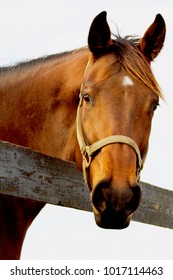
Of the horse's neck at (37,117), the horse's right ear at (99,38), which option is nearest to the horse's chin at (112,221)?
the horse's neck at (37,117)

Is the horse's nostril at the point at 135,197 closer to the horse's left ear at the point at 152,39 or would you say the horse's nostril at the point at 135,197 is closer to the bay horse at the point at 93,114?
the bay horse at the point at 93,114

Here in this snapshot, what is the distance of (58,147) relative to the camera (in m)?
4.43

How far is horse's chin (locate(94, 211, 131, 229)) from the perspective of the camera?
→ 3439 millimetres

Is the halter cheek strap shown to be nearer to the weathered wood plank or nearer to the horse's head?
the horse's head

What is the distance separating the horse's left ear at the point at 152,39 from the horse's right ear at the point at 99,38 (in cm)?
29

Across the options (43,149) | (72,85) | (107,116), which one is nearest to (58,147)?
(43,149)

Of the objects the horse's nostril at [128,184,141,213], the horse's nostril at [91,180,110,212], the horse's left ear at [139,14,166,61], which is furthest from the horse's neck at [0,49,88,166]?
the horse's nostril at [128,184,141,213]

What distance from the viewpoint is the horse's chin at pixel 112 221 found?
3.44 metres

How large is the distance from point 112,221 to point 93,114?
78 centimetres

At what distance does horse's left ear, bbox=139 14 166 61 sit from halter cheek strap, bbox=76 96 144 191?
700 millimetres

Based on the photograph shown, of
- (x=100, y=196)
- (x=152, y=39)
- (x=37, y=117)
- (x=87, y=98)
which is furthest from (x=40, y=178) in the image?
(x=152, y=39)

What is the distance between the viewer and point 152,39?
4.33 m

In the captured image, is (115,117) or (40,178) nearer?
(115,117)

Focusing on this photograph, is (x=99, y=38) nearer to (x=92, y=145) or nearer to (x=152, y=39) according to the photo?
(x=152, y=39)
